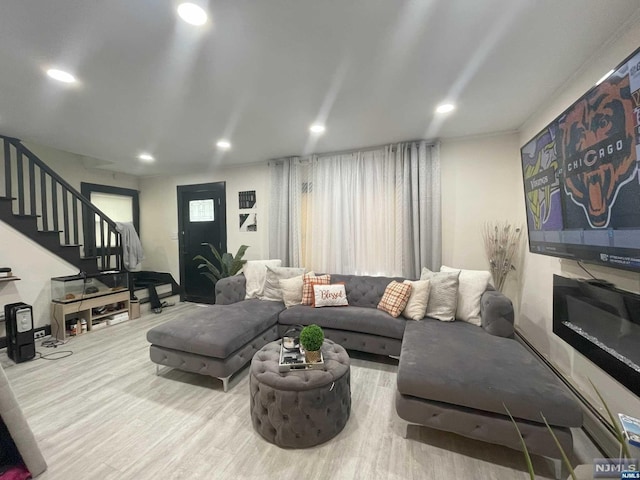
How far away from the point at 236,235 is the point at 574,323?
4448mm

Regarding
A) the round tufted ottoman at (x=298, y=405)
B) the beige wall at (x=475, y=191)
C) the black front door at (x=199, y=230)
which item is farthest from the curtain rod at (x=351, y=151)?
the round tufted ottoman at (x=298, y=405)

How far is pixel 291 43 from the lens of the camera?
1630 millimetres

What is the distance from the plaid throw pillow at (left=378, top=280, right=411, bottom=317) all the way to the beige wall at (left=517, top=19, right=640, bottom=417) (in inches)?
49.3

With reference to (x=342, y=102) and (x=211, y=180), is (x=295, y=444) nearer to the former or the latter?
(x=342, y=102)

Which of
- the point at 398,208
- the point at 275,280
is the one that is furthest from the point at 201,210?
the point at 398,208

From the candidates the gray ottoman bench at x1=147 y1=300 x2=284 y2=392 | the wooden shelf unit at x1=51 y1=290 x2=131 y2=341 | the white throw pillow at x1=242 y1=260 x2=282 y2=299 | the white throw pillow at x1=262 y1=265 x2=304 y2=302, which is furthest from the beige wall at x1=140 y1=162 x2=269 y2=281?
the gray ottoman bench at x1=147 y1=300 x2=284 y2=392

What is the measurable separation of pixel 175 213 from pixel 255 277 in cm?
265

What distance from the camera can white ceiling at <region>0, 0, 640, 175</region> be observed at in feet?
4.61

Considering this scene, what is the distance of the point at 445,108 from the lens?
2.49m

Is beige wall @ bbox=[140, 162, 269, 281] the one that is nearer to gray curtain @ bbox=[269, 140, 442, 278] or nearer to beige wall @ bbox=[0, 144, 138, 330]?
gray curtain @ bbox=[269, 140, 442, 278]

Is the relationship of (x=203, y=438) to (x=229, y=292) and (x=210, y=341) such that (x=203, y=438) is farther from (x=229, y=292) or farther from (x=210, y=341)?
(x=229, y=292)

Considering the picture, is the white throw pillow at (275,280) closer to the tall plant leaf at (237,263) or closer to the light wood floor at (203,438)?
the tall plant leaf at (237,263)

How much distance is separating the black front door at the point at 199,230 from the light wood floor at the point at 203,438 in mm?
2496

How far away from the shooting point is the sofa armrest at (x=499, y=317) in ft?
7.41
